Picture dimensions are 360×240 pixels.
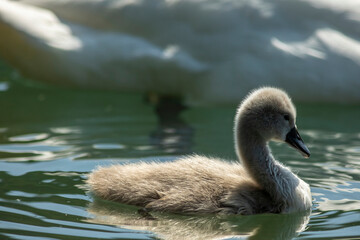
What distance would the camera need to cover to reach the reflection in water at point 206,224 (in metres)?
5.05

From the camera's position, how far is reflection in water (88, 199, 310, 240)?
16.6ft

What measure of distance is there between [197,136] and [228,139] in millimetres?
267

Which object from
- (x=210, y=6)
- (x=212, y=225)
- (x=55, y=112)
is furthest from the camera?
(x=55, y=112)

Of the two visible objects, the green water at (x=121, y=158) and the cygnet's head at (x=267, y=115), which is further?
the cygnet's head at (x=267, y=115)

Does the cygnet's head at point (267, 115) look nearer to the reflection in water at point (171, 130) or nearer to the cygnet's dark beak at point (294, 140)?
the cygnet's dark beak at point (294, 140)

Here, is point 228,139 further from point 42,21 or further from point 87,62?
point 42,21

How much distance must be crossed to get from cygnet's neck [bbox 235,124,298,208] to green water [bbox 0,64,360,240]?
0.54ft

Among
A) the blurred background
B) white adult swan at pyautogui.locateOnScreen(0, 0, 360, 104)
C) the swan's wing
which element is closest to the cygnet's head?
the blurred background

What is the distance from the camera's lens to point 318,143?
23.2 feet

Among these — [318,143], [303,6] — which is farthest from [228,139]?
[303,6]

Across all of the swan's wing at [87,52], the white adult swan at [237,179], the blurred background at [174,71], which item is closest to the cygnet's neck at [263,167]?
the white adult swan at [237,179]

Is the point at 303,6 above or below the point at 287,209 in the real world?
above

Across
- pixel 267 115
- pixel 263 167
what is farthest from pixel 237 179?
pixel 267 115

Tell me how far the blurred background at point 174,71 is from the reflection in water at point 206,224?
45.7 inches
